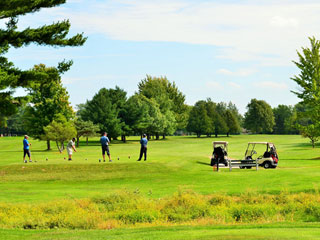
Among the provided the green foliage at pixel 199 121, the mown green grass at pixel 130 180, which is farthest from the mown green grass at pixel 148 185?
the green foliage at pixel 199 121

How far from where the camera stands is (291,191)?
20.8m

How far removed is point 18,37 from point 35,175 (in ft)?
34.9

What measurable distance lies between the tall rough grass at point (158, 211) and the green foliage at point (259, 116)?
397 ft

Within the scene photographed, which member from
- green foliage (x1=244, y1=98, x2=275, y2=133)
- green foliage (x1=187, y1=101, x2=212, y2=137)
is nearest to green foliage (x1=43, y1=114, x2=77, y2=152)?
green foliage (x1=187, y1=101, x2=212, y2=137)

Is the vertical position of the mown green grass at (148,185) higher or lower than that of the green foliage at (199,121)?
lower

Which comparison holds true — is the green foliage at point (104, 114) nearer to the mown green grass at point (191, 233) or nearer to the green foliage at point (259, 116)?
the green foliage at point (259, 116)

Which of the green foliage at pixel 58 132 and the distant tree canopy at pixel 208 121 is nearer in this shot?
the green foliage at pixel 58 132

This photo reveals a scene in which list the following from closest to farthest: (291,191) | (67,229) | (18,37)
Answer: (67,229) → (291,191) → (18,37)

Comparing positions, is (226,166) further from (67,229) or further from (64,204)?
(67,229)

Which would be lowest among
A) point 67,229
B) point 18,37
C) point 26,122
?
point 67,229

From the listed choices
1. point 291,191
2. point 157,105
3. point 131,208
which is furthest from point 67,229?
point 157,105

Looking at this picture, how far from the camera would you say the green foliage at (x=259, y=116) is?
13788 centimetres

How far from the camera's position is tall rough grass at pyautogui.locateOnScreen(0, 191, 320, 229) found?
1562 centimetres

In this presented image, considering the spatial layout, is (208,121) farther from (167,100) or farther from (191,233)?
(191,233)
